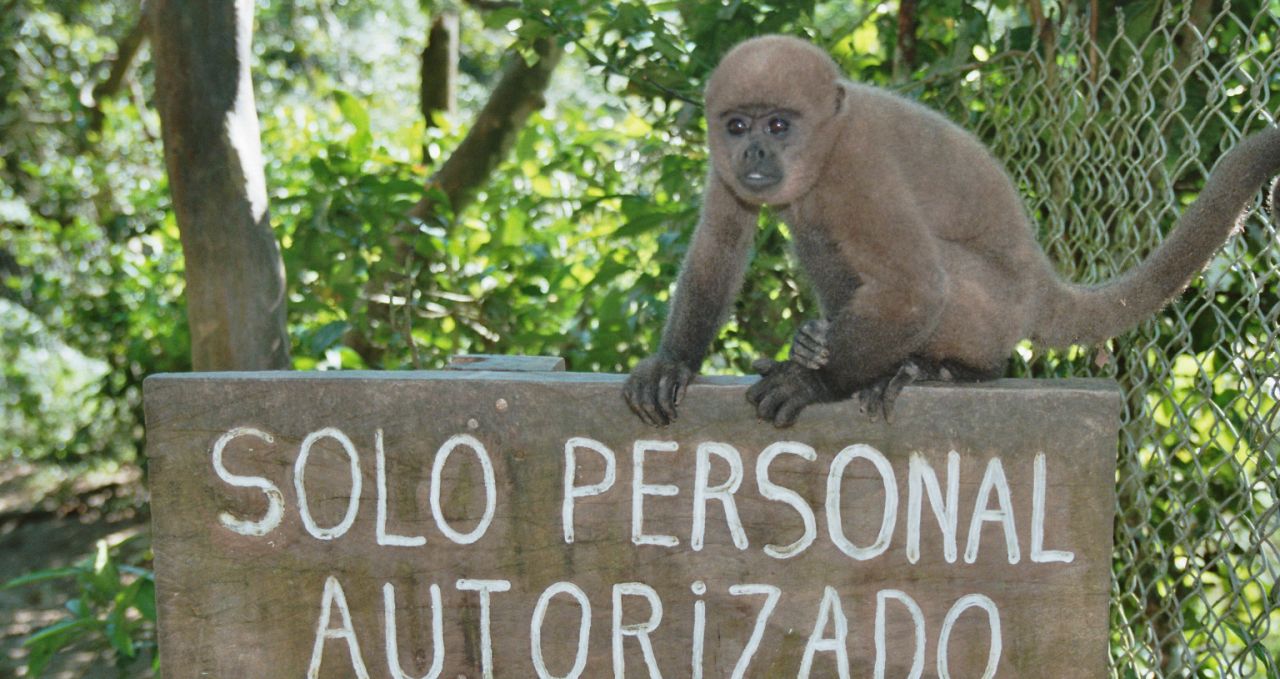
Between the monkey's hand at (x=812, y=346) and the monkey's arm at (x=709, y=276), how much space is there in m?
0.28

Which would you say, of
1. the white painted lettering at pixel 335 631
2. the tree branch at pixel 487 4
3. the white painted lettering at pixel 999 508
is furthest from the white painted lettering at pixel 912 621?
the tree branch at pixel 487 4

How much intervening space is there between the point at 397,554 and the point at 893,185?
129 cm

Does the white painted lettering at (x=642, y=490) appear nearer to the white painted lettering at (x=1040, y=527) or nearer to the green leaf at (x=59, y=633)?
the white painted lettering at (x=1040, y=527)

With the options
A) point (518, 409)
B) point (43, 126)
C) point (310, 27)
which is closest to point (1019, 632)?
point (518, 409)

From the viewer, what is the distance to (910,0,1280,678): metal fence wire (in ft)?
7.84

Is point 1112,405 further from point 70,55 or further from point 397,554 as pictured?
point 70,55

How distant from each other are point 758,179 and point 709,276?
26 centimetres

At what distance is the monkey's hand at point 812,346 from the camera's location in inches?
88.3

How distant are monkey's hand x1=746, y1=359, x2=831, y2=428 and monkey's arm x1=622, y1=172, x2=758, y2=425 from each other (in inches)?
16.6

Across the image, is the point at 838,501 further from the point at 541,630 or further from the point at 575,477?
the point at 541,630

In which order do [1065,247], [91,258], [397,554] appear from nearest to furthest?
[397,554], [1065,247], [91,258]

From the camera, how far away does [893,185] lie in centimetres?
248

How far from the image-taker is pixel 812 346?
229 cm

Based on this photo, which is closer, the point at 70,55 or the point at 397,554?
the point at 397,554
